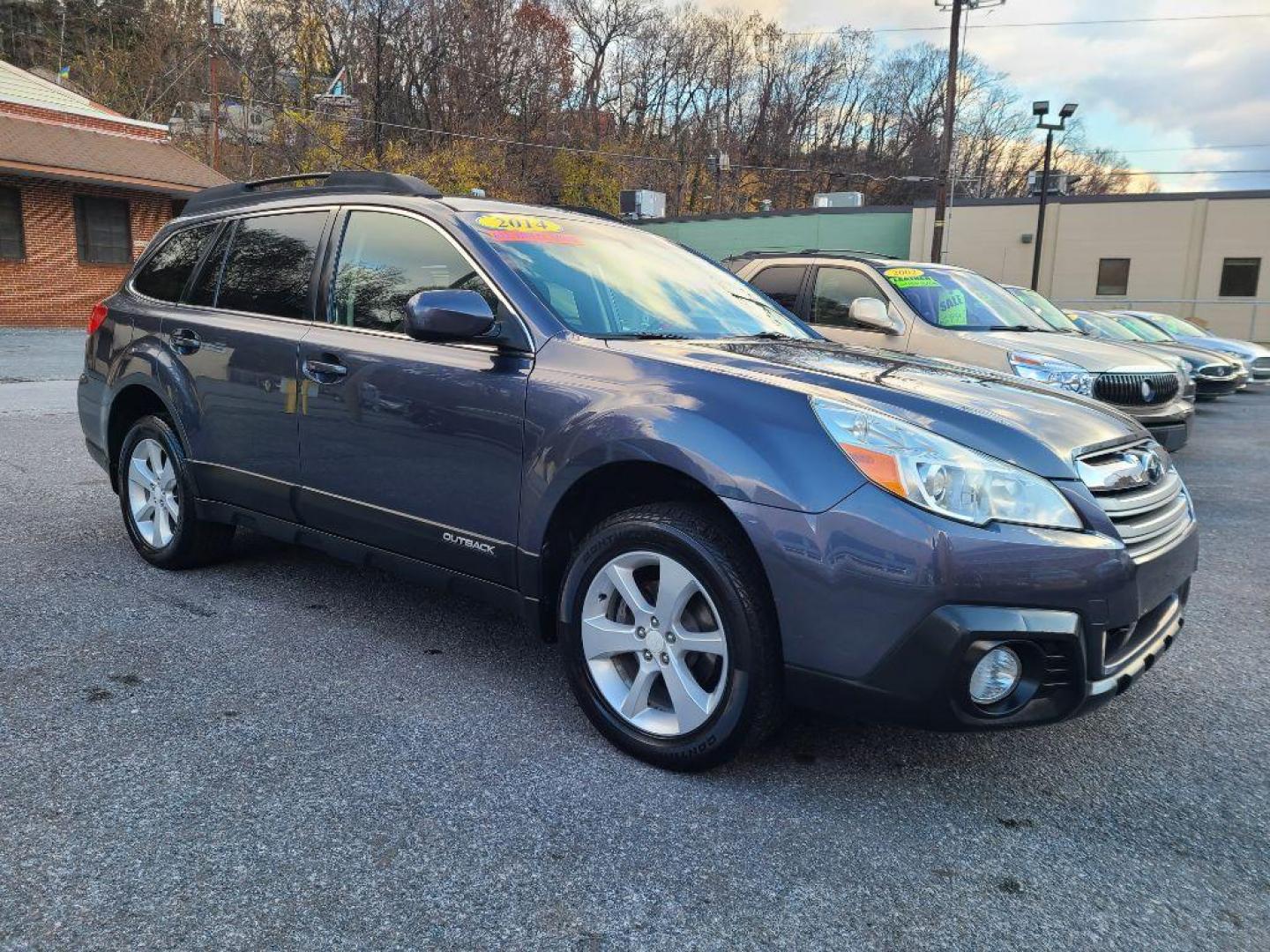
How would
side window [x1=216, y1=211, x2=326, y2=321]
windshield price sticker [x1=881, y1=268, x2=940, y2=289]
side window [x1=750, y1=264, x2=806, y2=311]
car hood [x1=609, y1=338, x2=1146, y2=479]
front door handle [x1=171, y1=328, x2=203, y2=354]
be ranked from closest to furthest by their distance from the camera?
car hood [x1=609, y1=338, x2=1146, y2=479] < side window [x1=216, y1=211, x2=326, y2=321] < front door handle [x1=171, y1=328, x2=203, y2=354] < windshield price sticker [x1=881, y1=268, x2=940, y2=289] < side window [x1=750, y1=264, x2=806, y2=311]

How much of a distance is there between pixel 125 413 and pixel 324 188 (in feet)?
5.64

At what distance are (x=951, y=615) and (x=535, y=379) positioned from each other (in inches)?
58.4

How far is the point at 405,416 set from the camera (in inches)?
135

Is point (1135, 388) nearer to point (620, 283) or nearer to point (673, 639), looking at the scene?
point (620, 283)

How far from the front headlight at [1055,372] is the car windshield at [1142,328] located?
1025cm

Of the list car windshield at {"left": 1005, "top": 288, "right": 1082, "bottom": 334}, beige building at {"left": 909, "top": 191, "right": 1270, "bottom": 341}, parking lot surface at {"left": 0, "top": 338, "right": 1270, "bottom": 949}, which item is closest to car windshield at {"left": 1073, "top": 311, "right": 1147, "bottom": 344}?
car windshield at {"left": 1005, "top": 288, "right": 1082, "bottom": 334}

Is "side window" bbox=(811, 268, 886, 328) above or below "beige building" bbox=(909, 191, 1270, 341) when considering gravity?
below

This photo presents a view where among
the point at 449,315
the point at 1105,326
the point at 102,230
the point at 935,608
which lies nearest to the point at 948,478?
the point at 935,608

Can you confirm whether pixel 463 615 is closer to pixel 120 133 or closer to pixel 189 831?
pixel 189 831

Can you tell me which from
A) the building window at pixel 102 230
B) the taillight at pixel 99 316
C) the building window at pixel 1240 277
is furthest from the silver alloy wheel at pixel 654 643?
the building window at pixel 1240 277

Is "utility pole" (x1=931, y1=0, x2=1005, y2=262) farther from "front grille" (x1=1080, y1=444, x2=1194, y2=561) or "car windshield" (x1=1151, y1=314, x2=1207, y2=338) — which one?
"front grille" (x1=1080, y1=444, x2=1194, y2=561)

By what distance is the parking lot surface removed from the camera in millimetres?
2166

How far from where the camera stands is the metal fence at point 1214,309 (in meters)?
32.1

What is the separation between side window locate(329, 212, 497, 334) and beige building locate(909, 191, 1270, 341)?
33.3 metres
